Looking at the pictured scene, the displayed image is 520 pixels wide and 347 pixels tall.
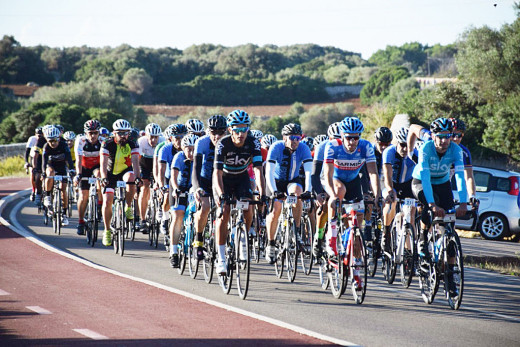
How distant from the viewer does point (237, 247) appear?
906 cm

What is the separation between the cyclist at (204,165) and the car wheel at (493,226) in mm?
10227

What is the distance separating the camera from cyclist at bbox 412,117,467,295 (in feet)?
29.0

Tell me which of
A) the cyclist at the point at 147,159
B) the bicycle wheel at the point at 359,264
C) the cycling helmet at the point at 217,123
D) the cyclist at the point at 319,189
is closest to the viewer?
the bicycle wheel at the point at 359,264

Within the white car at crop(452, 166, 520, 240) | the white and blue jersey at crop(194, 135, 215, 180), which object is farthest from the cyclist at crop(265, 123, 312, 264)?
the white car at crop(452, 166, 520, 240)

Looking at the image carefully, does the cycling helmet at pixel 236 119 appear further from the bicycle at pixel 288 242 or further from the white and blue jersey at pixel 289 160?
the white and blue jersey at pixel 289 160

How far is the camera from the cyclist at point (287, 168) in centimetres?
1099

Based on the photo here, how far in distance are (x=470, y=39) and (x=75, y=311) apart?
33073 mm

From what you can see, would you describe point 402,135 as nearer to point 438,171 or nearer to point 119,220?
point 438,171

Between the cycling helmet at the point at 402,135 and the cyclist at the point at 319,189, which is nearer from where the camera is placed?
the cyclist at the point at 319,189

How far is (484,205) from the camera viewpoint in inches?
713

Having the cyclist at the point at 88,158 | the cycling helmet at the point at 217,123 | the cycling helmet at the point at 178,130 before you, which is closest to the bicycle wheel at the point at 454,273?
the cycling helmet at the point at 217,123

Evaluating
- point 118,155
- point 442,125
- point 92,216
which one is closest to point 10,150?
point 92,216

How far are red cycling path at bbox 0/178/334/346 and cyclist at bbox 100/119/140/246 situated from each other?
2.50 m

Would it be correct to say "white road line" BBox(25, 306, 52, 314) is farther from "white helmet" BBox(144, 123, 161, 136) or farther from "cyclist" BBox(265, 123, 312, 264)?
"white helmet" BBox(144, 123, 161, 136)
